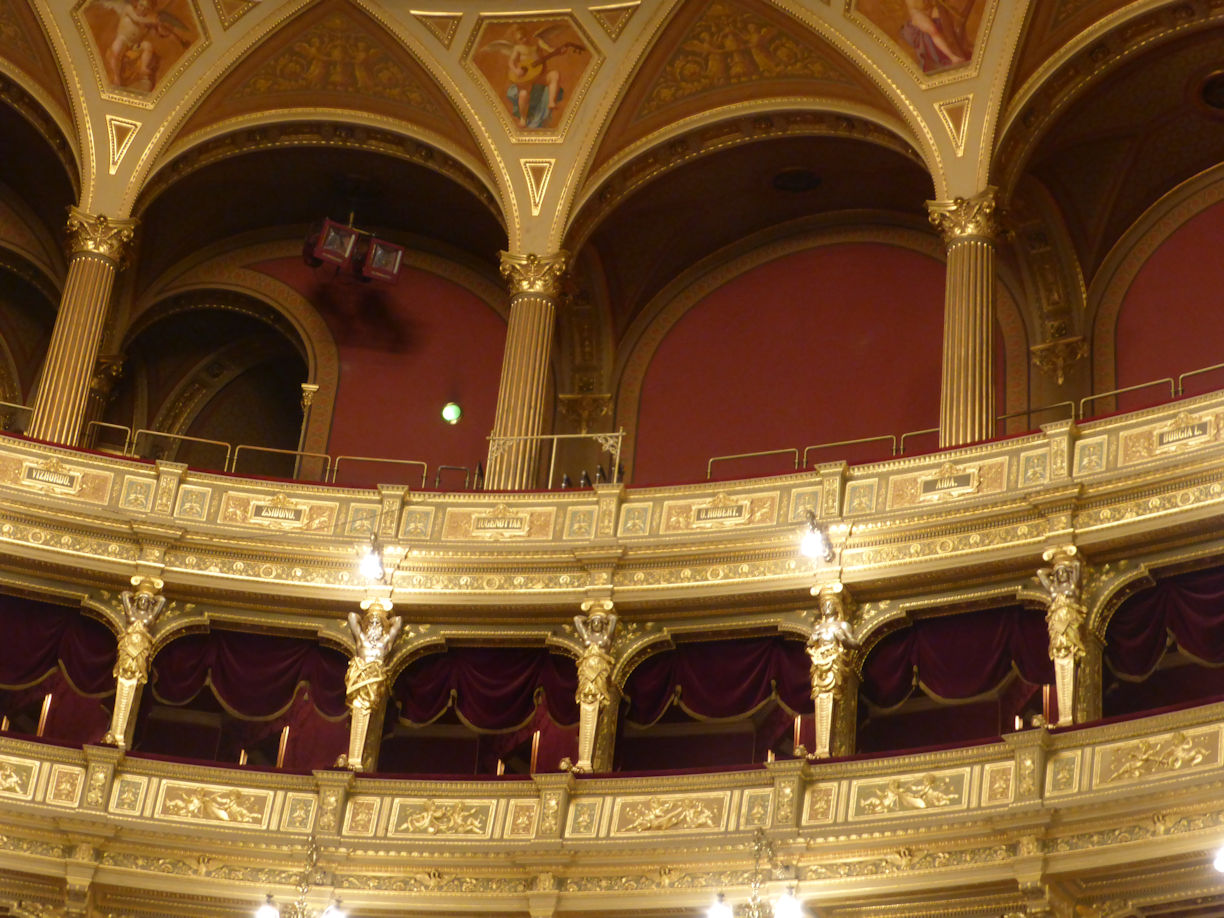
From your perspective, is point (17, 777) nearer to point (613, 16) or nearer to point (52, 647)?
point (52, 647)

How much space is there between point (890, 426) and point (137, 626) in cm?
879

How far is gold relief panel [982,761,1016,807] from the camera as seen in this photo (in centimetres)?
1705

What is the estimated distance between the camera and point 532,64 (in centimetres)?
2430

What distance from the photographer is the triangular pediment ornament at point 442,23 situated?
79.9 feet

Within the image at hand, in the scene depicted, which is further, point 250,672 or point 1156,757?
point 250,672

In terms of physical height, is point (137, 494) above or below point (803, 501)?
below

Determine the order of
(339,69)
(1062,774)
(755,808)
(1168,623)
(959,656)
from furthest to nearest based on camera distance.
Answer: (339,69) < (959,656) < (1168,623) < (755,808) < (1062,774)

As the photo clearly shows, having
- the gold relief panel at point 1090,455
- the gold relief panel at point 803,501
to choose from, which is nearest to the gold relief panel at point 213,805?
the gold relief panel at point 803,501

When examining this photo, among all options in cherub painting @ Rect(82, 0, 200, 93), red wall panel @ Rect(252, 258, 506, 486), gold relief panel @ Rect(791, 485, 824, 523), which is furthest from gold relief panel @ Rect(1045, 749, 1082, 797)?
cherub painting @ Rect(82, 0, 200, 93)

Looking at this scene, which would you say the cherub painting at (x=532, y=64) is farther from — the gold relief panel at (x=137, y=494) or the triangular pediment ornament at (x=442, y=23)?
the gold relief panel at (x=137, y=494)

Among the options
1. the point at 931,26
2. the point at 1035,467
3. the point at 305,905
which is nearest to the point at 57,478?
the point at 305,905

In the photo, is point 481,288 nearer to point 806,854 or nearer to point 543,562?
point 543,562

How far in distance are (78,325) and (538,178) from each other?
17.9ft

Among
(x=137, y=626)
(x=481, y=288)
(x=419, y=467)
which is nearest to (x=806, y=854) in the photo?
(x=137, y=626)
